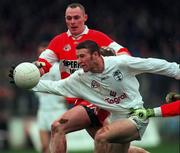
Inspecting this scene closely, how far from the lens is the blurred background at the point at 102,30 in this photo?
18.1 meters

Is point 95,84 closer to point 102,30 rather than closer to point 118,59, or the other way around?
point 118,59

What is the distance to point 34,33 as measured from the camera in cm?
2116

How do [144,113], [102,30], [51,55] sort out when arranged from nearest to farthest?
[144,113]
[51,55]
[102,30]

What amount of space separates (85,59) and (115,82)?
0.53 meters

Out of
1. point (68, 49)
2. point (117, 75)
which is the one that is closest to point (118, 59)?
point (117, 75)

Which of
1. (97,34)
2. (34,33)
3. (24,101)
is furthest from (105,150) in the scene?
(34,33)

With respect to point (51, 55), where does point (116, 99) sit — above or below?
below

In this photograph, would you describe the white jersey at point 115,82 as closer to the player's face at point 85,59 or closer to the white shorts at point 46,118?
Answer: the player's face at point 85,59

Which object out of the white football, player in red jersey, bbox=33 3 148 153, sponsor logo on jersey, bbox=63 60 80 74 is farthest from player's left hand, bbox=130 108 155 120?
sponsor logo on jersey, bbox=63 60 80 74

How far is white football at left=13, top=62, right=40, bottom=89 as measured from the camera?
10125mm

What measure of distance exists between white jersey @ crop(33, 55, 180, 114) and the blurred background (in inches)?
257

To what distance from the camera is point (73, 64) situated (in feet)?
35.7

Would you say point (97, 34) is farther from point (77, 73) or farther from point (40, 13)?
point (40, 13)

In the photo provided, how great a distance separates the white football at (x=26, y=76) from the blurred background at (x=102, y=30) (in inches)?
275
